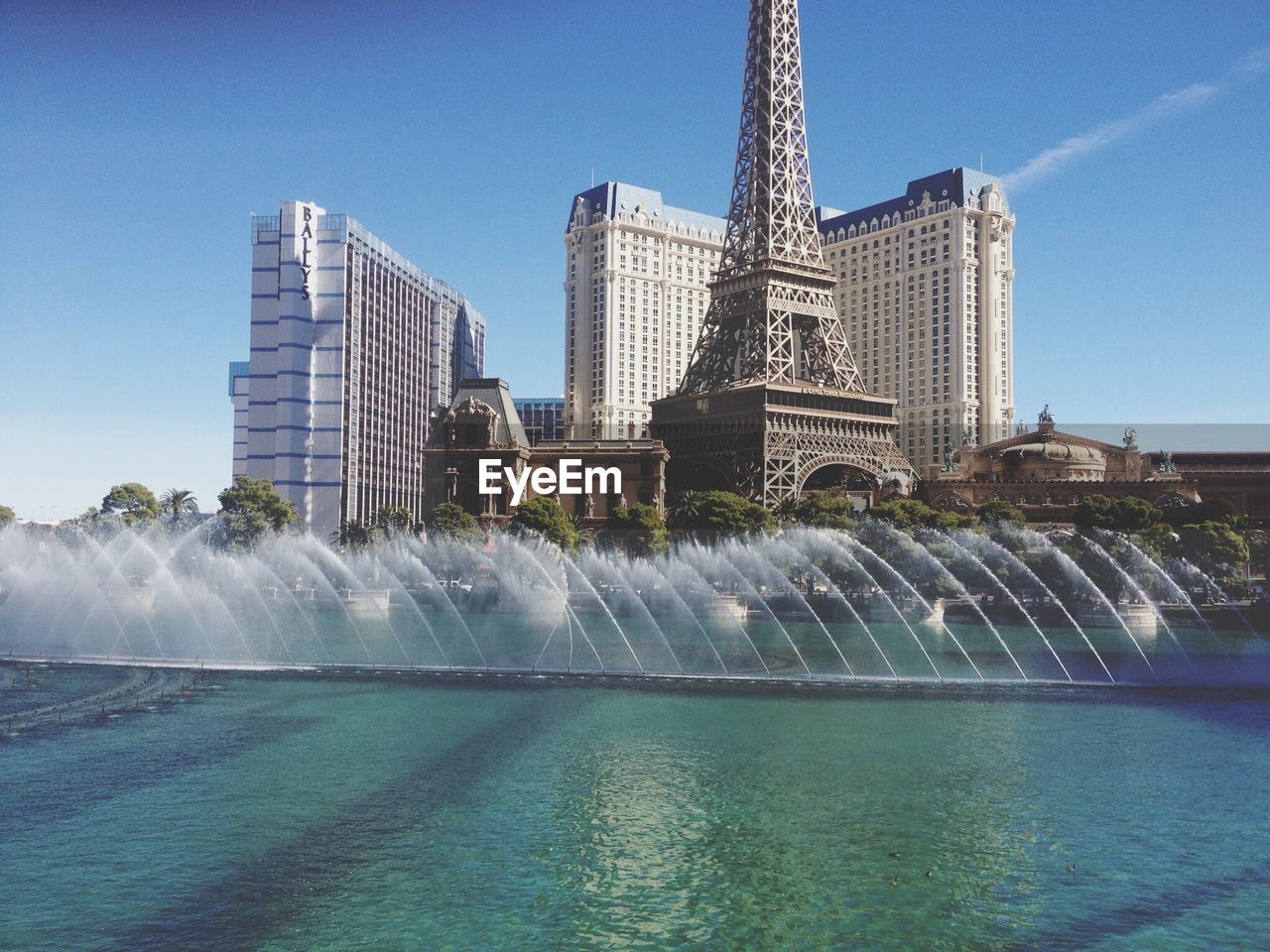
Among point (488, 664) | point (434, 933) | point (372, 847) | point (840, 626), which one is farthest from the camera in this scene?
point (840, 626)

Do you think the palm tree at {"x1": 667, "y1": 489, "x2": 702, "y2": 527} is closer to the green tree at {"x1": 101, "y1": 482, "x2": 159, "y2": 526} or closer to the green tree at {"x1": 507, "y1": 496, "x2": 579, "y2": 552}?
the green tree at {"x1": 507, "y1": 496, "x2": 579, "y2": 552}

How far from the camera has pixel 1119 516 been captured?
10981 cm

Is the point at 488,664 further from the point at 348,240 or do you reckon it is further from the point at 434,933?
the point at 348,240

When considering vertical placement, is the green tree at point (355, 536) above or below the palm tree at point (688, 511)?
below

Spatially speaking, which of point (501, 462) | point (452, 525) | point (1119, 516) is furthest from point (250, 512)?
point (1119, 516)

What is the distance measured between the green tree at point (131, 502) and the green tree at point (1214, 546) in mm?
112236

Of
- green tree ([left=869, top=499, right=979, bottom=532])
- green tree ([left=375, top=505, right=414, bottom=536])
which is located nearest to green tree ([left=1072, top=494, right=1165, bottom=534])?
green tree ([left=869, top=499, right=979, bottom=532])

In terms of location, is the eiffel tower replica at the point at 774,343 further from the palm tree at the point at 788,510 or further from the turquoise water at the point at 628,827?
the turquoise water at the point at 628,827

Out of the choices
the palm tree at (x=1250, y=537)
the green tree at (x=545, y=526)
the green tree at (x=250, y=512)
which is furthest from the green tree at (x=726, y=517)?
the green tree at (x=250, y=512)

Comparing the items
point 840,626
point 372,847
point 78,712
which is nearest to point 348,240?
point 840,626

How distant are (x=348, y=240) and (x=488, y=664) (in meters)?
122

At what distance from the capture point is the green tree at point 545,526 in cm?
11369

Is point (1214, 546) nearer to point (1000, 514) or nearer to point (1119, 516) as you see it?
point (1119, 516)

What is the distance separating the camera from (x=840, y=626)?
282 ft
